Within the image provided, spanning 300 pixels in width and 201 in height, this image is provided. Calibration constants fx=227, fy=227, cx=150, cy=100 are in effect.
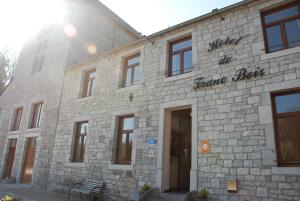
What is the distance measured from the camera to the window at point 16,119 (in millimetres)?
13391

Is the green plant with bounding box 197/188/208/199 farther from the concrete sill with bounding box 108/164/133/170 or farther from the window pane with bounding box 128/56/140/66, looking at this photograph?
the window pane with bounding box 128/56/140/66

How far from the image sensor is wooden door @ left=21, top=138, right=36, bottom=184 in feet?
36.2

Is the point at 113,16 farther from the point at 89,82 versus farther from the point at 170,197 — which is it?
the point at 170,197

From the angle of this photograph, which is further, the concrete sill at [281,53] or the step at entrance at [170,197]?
the step at entrance at [170,197]

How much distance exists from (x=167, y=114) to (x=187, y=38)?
2600 mm

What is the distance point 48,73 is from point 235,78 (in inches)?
396

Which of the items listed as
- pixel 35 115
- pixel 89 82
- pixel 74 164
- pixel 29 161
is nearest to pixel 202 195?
pixel 74 164

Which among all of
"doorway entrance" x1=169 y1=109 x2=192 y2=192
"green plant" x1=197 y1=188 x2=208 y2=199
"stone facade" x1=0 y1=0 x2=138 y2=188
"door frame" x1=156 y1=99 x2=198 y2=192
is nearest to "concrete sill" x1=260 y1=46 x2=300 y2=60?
"door frame" x1=156 y1=99 x2=198 y2=192

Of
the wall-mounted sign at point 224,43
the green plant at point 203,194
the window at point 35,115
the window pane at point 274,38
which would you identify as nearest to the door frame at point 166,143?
the green plant at point 203,194

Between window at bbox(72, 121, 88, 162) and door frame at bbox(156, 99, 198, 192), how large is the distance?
3.79 meters

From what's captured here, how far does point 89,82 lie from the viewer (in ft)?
33.4

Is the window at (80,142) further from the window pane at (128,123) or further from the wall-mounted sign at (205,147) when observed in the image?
the wall-mounted sign at (205,147)

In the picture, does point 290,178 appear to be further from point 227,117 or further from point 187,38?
point 187,38

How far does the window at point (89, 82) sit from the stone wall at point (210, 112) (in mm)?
577
